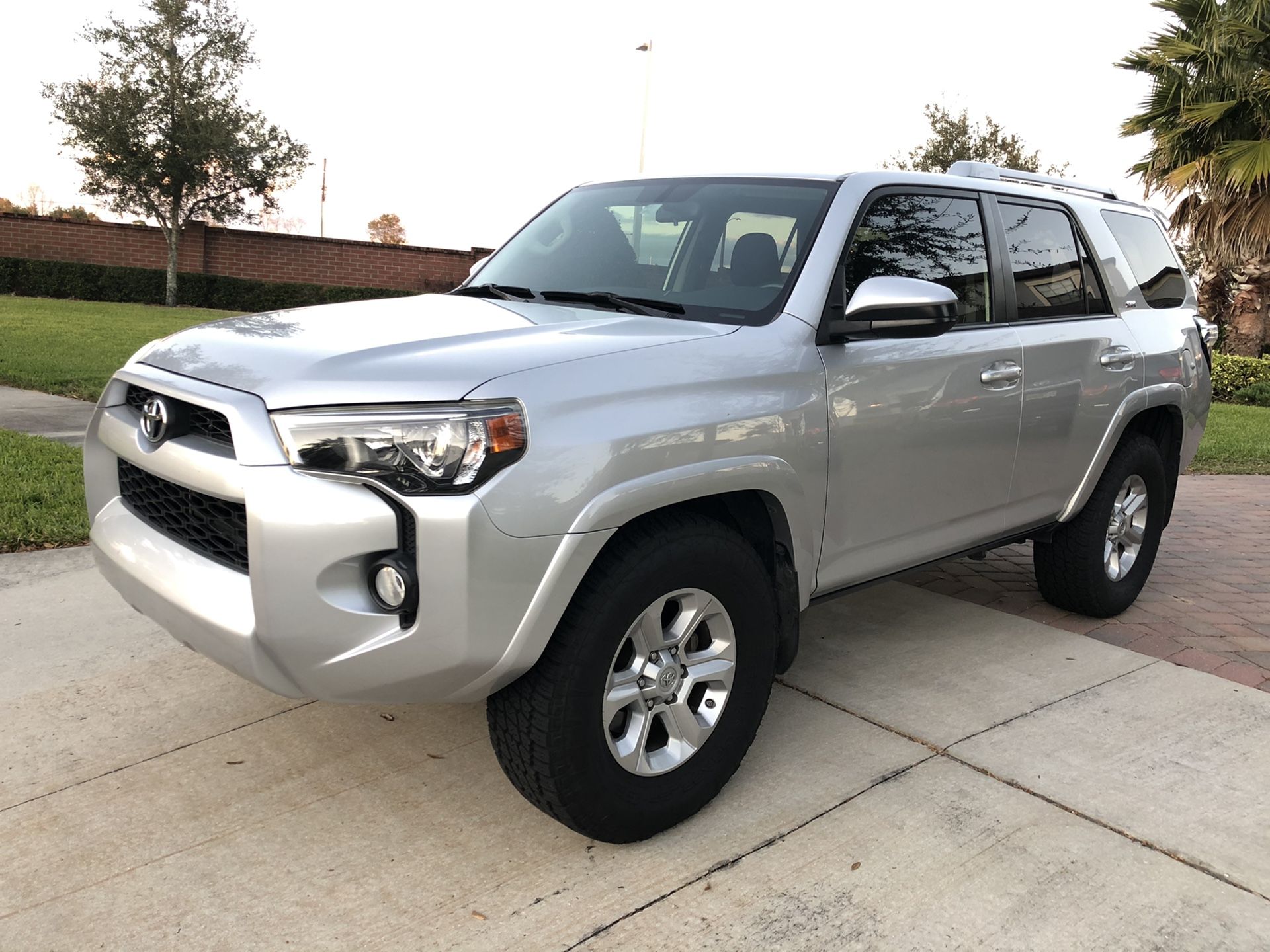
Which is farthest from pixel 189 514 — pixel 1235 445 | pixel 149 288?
pixel 149 288

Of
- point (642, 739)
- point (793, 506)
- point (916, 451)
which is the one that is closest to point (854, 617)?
point (916, 451)

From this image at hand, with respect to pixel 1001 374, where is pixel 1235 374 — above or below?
below

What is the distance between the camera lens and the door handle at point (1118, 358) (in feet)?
14.7

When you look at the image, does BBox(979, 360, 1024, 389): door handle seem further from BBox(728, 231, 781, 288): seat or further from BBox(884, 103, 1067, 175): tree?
BBox(884, 103, 1067, 175): tree

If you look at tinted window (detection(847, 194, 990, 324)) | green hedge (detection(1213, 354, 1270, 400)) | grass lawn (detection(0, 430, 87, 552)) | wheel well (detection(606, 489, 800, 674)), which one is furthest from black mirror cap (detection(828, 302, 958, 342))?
green hedge (detection(1213, 354, 1270, 400))

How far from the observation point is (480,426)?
2.43m

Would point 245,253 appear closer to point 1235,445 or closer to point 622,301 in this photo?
point 1235,445

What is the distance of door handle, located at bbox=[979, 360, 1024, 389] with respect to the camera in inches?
151

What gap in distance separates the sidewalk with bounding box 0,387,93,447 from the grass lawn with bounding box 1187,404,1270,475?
9342 mm

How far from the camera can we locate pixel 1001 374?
12.8ft

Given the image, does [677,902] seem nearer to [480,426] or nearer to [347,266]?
[480,426]

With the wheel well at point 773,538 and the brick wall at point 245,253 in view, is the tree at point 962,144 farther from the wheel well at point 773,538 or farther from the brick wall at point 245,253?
the wheel well at point 773,538

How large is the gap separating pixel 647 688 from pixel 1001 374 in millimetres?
1900

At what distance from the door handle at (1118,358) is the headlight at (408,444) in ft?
9.96
